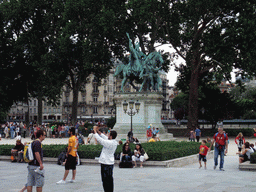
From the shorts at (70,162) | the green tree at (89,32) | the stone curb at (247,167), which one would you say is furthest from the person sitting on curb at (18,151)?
the green tree at (89,32)

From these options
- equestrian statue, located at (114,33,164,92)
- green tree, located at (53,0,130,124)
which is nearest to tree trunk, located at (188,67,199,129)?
equestrian statue, located at (114,33,164,92)

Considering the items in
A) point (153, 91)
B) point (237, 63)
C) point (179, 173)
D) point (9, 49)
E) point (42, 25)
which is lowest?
point (179, 173)

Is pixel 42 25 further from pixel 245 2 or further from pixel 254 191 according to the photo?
pixel 254 191

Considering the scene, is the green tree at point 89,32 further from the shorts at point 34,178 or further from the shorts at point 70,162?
the shorts at point 34,178

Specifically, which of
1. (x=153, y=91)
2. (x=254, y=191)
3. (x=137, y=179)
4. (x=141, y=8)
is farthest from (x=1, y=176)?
(x=141, y=8)

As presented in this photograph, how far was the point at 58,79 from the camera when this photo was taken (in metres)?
43.7

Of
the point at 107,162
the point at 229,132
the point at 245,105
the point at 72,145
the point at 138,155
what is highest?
the point at 245,105

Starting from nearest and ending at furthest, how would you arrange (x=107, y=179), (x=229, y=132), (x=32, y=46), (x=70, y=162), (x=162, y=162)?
(x=107, y=179)
(x=70, y=162)
(x=162, y=162)
(x=32, y=46)
(x=229, y=132)

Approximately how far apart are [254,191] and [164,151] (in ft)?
22.5

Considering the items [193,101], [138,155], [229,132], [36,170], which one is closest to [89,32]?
[193,101]

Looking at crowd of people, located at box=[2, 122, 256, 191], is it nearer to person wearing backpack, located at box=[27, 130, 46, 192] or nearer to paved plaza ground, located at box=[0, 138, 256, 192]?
person wearing backpack, located at box=[27, 130, 46, 192]

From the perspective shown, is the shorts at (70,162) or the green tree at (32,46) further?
the green tree at (32,46)

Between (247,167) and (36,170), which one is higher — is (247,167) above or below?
below

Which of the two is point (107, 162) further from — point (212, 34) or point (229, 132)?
point (229, 132)
